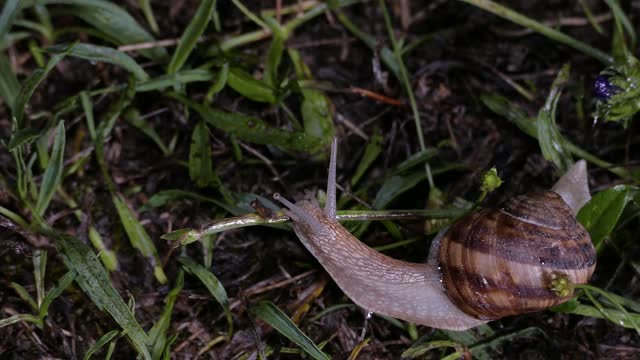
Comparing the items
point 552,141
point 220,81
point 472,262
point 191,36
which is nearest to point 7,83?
point 191,36

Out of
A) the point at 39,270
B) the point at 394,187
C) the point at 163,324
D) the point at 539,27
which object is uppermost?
the point at 539,27

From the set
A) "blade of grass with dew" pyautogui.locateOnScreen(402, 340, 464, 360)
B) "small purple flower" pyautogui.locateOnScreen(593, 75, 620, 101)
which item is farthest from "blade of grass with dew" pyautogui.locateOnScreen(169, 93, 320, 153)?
"small purple flower" pyautogui.locateOnScreen(593, 75, 620, 101)

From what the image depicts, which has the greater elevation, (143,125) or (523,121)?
(523,121)

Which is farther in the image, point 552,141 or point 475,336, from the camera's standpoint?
point 552,141

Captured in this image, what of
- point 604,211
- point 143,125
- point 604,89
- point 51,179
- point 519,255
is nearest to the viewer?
point 519,255

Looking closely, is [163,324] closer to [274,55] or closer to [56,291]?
[56,291]

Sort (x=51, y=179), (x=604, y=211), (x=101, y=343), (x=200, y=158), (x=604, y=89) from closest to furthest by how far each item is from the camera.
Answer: (x=101, y=343)
(x=604, y=211)
(x=604, y=89)
(x=51, y=179)
(x=200, y=158)

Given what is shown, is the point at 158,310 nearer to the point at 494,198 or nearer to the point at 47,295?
the point at 47,295

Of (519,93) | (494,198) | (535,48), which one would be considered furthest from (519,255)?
(535,48)

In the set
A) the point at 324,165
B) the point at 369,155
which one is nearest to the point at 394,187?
the point at 369,155
